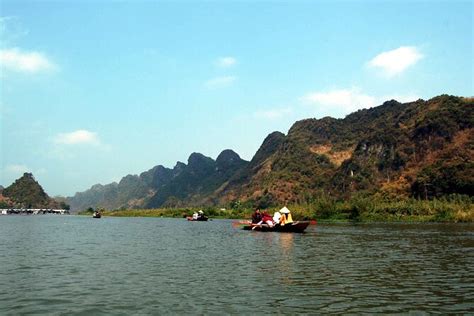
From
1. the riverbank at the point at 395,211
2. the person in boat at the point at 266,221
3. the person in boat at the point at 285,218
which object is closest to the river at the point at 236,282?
the person in boat at the point at 285,218

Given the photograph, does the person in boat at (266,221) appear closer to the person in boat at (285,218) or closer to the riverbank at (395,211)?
the person in boat at (285,218)

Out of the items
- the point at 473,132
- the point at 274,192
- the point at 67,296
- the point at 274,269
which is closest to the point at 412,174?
the point at 473,132

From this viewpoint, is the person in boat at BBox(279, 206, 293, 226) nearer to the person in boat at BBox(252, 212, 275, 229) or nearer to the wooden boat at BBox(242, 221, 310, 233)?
the wooden boat at BBox(242, 221, 310, 233)

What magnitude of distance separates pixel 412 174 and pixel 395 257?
103 m

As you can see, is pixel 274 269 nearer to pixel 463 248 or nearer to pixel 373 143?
pixel 463 248

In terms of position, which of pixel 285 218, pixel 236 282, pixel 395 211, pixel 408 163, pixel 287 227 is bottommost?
pixel 236 282

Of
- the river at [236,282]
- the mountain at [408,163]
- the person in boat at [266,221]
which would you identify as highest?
the mountain at [408,163]

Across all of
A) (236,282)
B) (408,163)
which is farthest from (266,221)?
(408,163)

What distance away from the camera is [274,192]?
18388 centimetres

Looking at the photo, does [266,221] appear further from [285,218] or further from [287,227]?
[287,227]

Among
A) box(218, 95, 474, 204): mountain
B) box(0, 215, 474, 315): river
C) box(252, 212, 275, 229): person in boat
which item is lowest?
box(0, 215, 474, 315): river

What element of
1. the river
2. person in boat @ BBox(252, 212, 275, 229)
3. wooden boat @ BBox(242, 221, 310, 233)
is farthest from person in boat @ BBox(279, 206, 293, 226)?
the river

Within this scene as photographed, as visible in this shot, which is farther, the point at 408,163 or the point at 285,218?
the point at 408,163

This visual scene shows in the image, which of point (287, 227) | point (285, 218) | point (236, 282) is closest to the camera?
point (236, 282)
